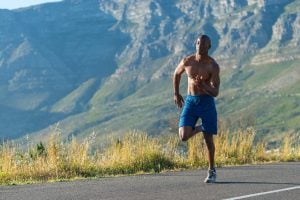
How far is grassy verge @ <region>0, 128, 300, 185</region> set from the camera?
37.0 feet

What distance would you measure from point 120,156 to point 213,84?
3280 millimetres

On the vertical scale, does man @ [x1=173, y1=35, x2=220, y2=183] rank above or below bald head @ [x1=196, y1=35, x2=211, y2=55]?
below

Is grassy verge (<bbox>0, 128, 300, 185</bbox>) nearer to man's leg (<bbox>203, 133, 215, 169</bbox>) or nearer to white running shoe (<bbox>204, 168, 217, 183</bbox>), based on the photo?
man's leg (<bbox>203, 133, 215, 169</bbox>)

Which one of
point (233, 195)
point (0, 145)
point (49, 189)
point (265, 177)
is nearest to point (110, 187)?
point (49, 189)

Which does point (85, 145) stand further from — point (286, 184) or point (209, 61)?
point (286, 184)

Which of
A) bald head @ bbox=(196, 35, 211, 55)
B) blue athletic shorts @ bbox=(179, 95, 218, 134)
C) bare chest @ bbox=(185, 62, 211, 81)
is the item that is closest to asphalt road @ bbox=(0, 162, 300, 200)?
blue athletic shorts @ bbox=(179, 95, 218, 134)

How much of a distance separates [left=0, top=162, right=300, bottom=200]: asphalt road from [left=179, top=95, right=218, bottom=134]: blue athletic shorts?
849mm

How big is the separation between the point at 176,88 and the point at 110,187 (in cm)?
210

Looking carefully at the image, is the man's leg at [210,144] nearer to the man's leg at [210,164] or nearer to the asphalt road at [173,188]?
the man's leg at [210,164]

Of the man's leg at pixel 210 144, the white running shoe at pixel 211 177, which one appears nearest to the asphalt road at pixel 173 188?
the white running shoe at pixel 211 177

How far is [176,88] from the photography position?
10.5m

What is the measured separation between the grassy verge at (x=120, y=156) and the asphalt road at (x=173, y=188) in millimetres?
1131

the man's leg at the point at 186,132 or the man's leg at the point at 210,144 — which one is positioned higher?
the man's leg at the point at 186,132

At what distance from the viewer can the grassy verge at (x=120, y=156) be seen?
37.0ft
